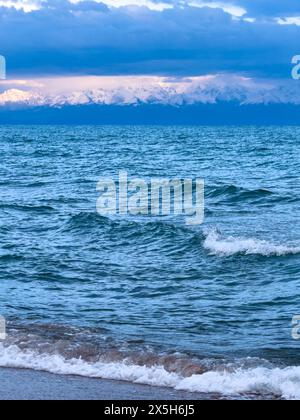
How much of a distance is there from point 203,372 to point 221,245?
9.56 meters

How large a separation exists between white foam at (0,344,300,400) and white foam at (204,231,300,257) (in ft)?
27.7

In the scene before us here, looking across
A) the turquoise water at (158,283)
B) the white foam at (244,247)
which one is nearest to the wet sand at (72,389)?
the turquoise water at (158,283)

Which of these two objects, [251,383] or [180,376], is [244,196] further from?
[251,383]

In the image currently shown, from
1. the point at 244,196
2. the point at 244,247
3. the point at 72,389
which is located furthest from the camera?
the point at 244,196

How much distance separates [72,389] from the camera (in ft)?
31.6

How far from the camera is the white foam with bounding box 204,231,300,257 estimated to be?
18.5m

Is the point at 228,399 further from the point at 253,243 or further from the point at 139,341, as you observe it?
the point at 253,243

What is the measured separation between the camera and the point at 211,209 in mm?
27766

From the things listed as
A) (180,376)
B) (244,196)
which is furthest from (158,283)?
(244,196)

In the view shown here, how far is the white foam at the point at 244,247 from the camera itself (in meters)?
18.5

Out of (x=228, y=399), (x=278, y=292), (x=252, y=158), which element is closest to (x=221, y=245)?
(x=278, y=292)

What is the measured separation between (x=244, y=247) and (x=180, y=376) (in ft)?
30.7

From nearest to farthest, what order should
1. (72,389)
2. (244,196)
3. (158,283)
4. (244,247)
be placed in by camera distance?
1. (72,389)
2. (158,283)
3. (244,247)
4. (244,196)

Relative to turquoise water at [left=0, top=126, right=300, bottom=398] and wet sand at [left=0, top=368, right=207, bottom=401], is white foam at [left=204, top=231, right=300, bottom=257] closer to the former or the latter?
turquoise water at [left=0, top=126, right=300, bottom=398]
